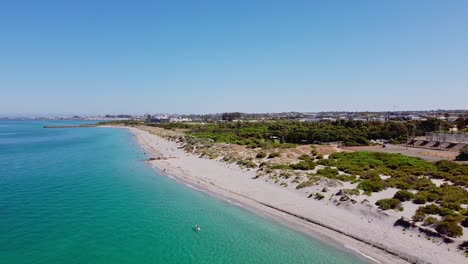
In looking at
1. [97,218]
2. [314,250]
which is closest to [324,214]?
[314,250]

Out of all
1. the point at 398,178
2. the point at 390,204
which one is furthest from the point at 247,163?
the point at 390,204

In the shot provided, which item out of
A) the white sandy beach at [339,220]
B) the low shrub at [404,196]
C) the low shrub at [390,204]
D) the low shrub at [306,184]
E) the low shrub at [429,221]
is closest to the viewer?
the white sandy beach at [339,220]

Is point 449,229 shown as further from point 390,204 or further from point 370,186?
point 370,186

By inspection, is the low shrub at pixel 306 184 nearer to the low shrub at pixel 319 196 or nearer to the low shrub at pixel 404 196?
the low shrub at pixel 319 196

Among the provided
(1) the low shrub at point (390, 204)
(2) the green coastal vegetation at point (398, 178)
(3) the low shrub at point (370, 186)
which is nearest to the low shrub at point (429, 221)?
(2) the green coastal vegetation at point (398, 178)

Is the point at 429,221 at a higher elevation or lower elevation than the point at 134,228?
higher

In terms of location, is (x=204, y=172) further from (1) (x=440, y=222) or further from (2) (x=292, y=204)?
(1) (x=440, y=222)
